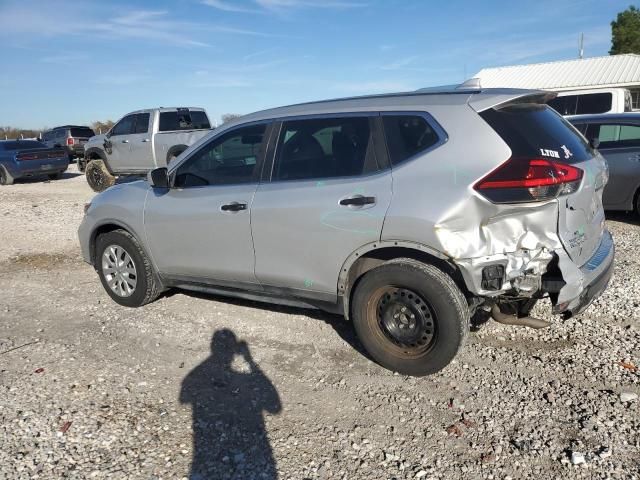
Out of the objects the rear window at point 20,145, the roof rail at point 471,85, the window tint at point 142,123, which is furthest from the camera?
the rear window at point 20,145

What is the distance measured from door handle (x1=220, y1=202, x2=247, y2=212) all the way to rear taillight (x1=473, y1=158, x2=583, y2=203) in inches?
69.7

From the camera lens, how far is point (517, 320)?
3.53 meters

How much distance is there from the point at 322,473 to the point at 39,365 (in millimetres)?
2553

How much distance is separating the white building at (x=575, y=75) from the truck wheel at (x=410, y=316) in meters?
28.3

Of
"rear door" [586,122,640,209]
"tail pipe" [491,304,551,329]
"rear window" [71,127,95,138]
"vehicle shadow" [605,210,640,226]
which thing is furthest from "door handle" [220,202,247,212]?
"rear window" [71,127,95,138]

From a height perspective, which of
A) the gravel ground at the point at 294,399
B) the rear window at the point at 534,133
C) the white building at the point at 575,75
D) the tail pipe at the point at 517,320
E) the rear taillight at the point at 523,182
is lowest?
the gravel ground at the point at 294,399

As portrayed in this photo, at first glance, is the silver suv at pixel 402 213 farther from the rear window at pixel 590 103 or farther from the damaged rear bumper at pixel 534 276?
the rear window at pixel 590 103

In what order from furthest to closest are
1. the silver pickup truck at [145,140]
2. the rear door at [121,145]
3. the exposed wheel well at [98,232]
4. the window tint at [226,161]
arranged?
the rear door at [121,145] < the silver pickup truck at [145,140] < the exposed wheel well at [98,232] < the window tint at [226,161]

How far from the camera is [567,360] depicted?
3.67m

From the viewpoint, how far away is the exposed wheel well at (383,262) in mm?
3344

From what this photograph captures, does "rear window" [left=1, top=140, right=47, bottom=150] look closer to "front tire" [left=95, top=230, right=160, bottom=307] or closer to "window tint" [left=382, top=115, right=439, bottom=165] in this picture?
"front tire" [left=95, top=230, right=160, bottom=307]

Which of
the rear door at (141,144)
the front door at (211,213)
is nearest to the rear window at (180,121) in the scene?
the rear door at (141,144)

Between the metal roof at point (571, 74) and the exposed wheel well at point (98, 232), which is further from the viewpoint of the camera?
the metal roof at point (571, 74)

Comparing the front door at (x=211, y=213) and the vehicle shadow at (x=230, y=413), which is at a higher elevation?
the front door at (x=211, y=213)
